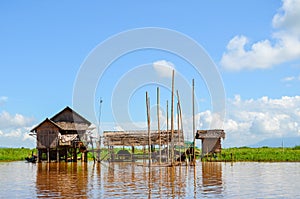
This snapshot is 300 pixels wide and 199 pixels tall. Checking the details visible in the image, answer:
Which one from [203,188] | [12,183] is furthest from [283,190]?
[12,183]

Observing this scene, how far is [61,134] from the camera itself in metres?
46.1

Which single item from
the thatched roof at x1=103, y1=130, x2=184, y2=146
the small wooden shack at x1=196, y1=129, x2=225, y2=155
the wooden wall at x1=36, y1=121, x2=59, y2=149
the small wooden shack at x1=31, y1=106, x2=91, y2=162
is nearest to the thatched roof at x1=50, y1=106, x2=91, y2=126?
the small wooden shack at x1=31, y1=106, x2=91, y2=162

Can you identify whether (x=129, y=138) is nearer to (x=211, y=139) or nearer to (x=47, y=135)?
(x=47, y=135)

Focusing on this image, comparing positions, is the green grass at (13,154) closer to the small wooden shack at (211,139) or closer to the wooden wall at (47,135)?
the wooden wall at (47,135)

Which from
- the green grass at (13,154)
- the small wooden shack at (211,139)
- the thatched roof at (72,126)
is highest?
the thatched roof at (72,126)

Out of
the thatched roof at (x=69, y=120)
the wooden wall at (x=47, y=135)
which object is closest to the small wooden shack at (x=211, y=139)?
the thatched roof at (x=69, y=120)

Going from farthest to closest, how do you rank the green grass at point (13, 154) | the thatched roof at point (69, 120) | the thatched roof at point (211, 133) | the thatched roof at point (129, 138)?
the green grass at point (13, 154), the thatched roof at point (69, 120), the thatched roof at point (211, 133), the thatched roof at point (129, 138)

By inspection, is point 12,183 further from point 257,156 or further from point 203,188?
point 257,156

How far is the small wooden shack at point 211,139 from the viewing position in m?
45.9

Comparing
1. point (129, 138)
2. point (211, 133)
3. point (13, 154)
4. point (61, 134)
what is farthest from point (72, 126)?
point (211, 133)

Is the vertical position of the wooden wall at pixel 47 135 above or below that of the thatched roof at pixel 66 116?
below

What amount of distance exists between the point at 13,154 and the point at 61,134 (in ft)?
45.2

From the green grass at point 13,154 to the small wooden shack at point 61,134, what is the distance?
7059mm

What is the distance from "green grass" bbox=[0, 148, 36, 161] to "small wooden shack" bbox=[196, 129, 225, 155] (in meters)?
23.8
